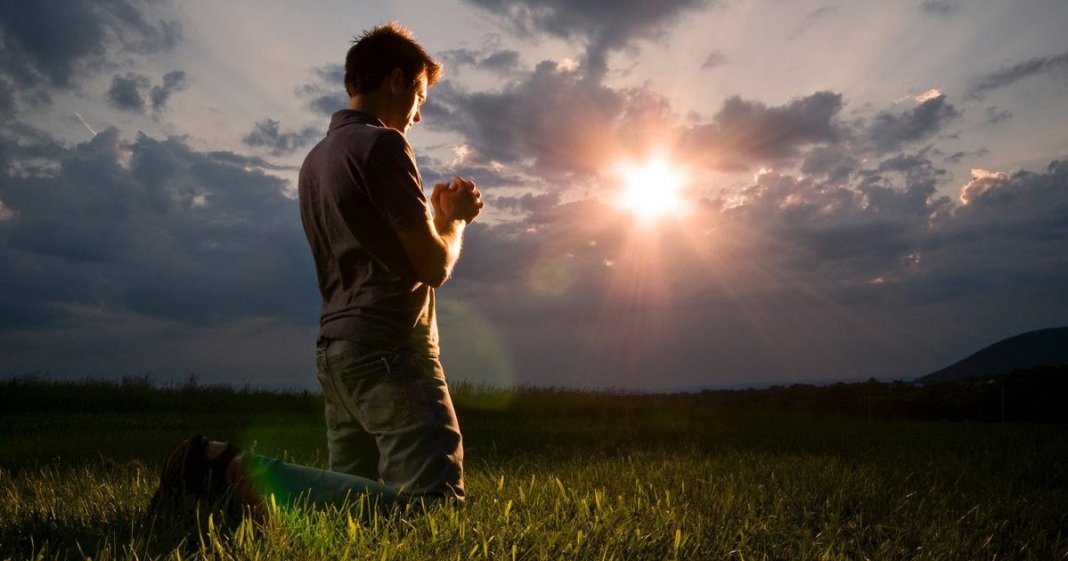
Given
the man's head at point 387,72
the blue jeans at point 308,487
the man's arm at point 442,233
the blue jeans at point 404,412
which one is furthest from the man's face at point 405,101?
the blue jeans at point 308,487

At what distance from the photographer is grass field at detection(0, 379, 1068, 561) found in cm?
302

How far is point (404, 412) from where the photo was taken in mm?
3395

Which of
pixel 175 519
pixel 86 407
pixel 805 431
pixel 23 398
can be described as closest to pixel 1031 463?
pixel 805 431

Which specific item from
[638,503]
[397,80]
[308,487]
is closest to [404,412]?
[308,487]

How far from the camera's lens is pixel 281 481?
10.9 ft

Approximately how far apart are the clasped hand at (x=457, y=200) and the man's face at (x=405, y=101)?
1.20 feet

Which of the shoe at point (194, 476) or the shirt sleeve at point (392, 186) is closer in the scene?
the shirt sleeve at point (392, 186)

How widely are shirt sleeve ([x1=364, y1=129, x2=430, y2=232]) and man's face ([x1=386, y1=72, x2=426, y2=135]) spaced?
0.43m

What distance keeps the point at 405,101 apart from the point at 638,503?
227 centimetres

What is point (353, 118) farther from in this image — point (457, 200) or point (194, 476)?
point (194, 476)

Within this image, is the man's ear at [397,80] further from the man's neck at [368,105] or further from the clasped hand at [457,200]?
the clasped hand at [457,200]

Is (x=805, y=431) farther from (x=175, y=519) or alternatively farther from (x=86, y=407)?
(x=86, y=407)

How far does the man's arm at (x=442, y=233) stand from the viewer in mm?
3395

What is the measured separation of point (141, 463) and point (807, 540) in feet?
18.5
